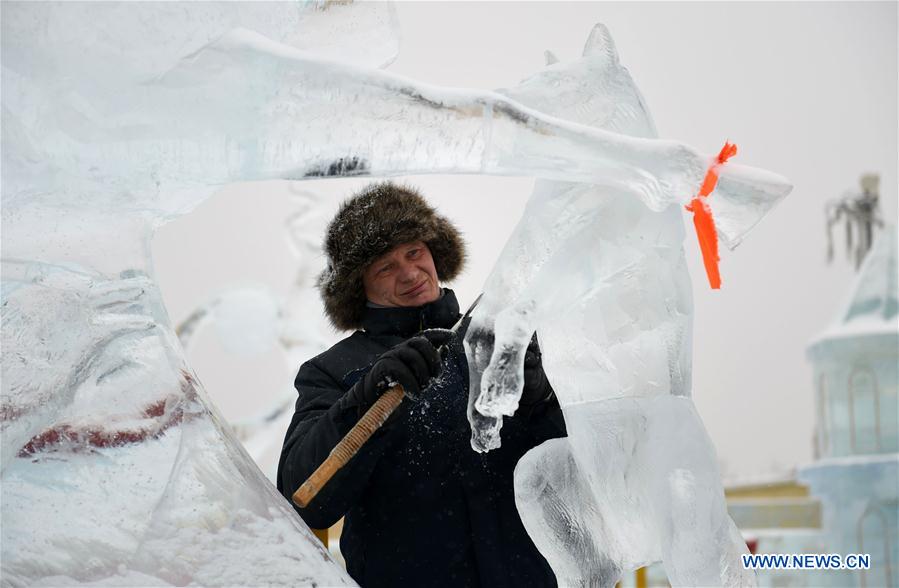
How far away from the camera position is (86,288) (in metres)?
1.33

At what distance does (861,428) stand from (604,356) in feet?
13.9

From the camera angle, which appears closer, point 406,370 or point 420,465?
point 406,370

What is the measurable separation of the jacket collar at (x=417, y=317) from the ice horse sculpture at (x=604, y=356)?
526 mm

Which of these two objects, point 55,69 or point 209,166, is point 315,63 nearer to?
point 209,166

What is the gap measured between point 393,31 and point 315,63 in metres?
0.34

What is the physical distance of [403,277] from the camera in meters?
2.10

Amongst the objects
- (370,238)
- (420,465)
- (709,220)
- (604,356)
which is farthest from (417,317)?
(709,220)

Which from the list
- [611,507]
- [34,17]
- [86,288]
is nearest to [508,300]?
[611,507]

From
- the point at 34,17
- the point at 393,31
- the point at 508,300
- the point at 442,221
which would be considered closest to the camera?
the point at 34,17

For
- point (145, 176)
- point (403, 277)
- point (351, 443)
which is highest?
point (145, 176)

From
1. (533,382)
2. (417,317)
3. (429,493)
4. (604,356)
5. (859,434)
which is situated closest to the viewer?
(604,356)

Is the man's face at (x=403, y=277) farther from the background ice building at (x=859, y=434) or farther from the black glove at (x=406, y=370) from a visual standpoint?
the background ice building at (x=859, y=434)

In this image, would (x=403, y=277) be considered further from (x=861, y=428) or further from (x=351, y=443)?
(x=861, y=428)

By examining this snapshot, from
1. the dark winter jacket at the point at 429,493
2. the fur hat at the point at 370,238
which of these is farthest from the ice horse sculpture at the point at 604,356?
the fur hat at the point at 370,238
